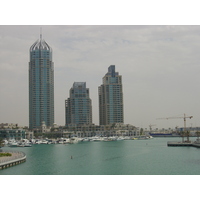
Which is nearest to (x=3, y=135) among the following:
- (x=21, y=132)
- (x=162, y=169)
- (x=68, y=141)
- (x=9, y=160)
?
(x=21, y=132)

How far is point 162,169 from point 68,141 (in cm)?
10549

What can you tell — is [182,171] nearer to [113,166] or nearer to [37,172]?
[113,166]

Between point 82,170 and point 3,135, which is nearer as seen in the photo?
point 82,170

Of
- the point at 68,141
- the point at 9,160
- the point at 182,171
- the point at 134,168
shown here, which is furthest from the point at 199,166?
the point at 68,141

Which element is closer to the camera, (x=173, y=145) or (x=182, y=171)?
(x=182, y=171)

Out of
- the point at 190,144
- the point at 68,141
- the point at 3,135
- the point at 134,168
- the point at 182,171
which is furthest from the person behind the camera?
the point at 3,135

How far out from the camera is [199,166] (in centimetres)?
4962

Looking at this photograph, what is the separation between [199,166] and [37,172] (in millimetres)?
23387

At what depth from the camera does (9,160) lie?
5069cm

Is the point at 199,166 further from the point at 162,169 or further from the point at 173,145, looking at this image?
the point at 173,145

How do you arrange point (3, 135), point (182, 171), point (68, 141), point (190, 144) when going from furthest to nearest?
point (3, 135) < point (68, 141) < point (190, 144) < point (182, 171)

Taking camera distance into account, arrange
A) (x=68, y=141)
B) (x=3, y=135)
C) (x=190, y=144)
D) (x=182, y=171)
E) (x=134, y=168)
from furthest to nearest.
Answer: (x=3, y=135), (x=68, y=141), (x=190, y=144), (x=134, y=168), (x=182, y=171)

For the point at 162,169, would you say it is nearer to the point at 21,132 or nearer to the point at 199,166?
the point at 199,166

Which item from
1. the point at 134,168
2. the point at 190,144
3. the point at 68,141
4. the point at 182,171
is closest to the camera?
the point at 182,171
